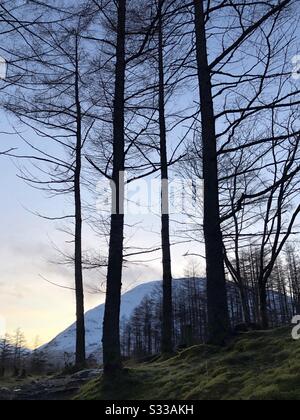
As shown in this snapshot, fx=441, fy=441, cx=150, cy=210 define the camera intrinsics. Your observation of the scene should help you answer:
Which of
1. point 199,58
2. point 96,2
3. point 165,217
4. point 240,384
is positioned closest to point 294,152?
point 199,58

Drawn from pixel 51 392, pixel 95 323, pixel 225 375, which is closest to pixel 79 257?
pixel 51 392

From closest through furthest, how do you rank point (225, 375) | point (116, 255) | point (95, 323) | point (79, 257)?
1. point (225, 375)
2. point (116, 255)
3. point (79, 257)
4. point (95, 323)

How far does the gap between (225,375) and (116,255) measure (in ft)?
9.75

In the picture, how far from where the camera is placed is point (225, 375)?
551 cm

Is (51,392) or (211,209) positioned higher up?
(211,209)

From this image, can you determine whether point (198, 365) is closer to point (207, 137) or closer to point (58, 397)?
point (58, 397)

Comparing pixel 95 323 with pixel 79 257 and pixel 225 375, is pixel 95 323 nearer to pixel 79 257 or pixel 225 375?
pixel 79 257

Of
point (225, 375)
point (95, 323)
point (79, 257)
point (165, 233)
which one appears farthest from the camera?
point (95, 323)

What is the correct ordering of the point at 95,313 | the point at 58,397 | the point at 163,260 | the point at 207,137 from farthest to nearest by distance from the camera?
1. the point at 95,313
2. the point at 163,260
3. the point at 207,137
4. the point at 58,397

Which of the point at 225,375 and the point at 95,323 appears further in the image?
the point at 95,323

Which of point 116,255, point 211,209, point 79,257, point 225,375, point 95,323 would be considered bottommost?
point 225,375

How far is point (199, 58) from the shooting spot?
902cm

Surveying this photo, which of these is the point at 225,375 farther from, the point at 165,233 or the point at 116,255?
the point at 165,233
